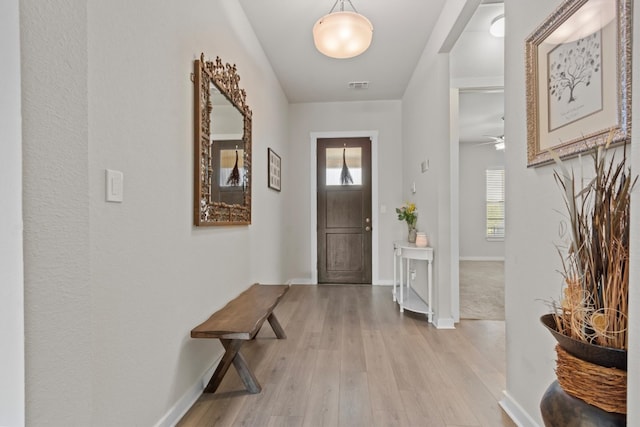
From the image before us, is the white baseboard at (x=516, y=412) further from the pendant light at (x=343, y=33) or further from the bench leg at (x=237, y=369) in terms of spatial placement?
the pendant light at (x=343, y=33)

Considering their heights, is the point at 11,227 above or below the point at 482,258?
above

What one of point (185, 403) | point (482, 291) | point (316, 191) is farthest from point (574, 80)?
point (316, 191)

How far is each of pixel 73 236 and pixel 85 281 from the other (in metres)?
0.13

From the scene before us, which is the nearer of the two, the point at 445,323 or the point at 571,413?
the point at 571,413

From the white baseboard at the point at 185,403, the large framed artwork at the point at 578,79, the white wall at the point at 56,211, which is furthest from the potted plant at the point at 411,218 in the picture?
the white wall at the point at 56,211

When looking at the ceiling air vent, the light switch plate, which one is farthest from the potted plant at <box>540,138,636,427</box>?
the ceiling air vent

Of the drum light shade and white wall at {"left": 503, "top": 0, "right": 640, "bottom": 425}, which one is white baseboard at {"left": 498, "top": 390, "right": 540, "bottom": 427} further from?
the drum light shade

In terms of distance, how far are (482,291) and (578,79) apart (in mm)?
3700

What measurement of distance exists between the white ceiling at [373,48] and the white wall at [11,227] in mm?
2433

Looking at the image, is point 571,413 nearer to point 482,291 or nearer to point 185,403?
point 185,403

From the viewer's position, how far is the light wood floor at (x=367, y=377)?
162 centimetres

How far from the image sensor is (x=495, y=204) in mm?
7156

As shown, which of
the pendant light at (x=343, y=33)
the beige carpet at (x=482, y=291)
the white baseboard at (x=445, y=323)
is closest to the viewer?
the pendant light at (x=343, y=33)

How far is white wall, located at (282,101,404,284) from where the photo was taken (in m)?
4.75
